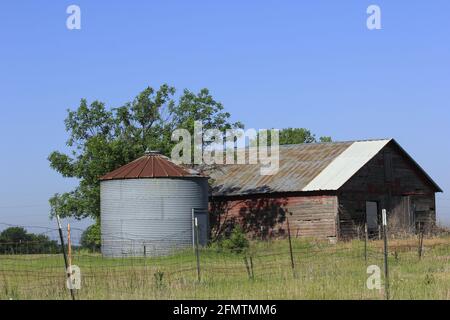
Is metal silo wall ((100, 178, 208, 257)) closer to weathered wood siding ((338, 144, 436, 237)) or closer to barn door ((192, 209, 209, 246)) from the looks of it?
barn door ((192, 209, 209, 246))

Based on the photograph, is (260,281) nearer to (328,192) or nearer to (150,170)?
(150,170)

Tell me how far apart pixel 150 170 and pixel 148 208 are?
1.69m

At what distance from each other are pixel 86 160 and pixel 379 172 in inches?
598

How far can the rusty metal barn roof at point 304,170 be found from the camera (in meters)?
39.1

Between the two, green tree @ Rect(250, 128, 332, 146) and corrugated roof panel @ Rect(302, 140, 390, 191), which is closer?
corrugated roof panel @ Rect(302, 140, 390, 191)

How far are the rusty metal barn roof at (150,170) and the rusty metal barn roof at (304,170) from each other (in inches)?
260

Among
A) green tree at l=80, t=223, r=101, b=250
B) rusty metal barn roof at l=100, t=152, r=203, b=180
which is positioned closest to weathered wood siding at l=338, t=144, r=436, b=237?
rusty metal barn roof at l=100, t=152, r=203, b=180

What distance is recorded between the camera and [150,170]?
34.2 metres

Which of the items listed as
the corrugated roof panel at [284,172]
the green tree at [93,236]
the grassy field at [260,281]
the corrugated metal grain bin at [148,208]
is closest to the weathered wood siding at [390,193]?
the corrugated roof panel at [284,172]

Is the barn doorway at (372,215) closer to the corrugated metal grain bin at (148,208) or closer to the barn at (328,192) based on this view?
the barn at (328,192)

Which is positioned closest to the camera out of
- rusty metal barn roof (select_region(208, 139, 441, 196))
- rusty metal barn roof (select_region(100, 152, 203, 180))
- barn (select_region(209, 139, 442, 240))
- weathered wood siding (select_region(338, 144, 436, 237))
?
rusty metal barn roof (select_region(100, 152, 203, 180))

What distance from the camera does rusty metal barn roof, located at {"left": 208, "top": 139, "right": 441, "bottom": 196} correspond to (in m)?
39.1

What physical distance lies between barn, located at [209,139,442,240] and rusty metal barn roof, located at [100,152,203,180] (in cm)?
658

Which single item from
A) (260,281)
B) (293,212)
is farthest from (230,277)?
(293,212)
